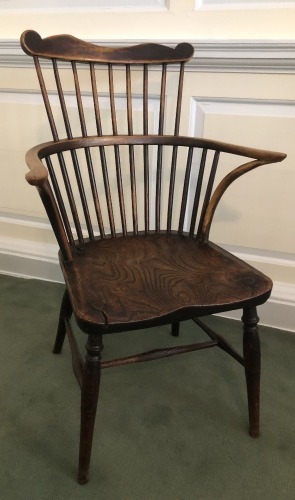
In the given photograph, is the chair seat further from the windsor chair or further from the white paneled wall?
the white paneled wall

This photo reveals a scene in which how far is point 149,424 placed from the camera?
1.07 m

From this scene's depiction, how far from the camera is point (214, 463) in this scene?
0.97 meters

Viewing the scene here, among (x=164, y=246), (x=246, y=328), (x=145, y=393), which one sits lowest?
(x=145, y=393)

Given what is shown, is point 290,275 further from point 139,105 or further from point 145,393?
point 139,105

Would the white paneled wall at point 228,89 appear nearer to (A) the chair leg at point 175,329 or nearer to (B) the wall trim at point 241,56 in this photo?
(B) the wall trim at point 241,56

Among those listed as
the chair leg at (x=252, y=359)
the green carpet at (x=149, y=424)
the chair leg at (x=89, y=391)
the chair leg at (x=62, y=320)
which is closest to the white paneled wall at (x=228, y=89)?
the green carpet at (x=149, y=424)

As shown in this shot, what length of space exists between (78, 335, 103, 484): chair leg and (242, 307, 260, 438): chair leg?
0.37 meters

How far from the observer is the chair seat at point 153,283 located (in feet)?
2.54

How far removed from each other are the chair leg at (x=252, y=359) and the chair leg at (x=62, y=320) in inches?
20.3

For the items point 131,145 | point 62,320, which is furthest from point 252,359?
point 131,145

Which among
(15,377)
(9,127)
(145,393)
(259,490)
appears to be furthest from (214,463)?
(9,127)

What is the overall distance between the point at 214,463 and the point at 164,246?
58 centimetres

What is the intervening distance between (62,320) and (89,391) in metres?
0.40

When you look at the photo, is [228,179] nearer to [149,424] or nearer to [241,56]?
[241,56]
